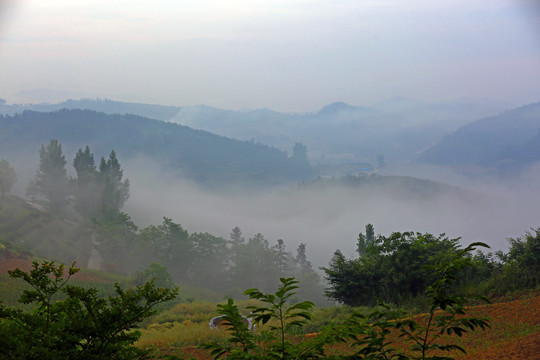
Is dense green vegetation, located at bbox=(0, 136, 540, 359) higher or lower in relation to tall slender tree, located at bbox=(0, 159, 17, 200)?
lower

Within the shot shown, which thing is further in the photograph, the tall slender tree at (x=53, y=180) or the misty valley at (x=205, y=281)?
the tall slender tree at (x=53, y=180)

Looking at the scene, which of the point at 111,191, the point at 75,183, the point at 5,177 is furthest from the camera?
the point at 75,183

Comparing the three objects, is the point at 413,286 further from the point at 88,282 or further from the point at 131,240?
the point at 131,240

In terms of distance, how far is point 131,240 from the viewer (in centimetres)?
5978

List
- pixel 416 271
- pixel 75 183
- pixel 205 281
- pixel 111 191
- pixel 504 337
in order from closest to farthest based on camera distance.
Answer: pixel 504 337, pixel 416 271, pixel 205 281, pixel 111 191, pixel 75 183

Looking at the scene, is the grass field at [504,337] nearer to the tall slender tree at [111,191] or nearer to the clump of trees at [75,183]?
the tall slender tree at [111,191]

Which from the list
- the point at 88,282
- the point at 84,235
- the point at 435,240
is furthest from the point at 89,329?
the point at 84,235

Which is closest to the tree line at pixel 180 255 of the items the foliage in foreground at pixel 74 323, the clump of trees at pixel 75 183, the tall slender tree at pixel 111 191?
the tall slender tree at pixel 111 191

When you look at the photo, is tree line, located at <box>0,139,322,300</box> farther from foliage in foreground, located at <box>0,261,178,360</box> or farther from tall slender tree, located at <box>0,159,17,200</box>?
foliage in foreground, located at <box>0,261,178,360</box>

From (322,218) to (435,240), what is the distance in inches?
7097

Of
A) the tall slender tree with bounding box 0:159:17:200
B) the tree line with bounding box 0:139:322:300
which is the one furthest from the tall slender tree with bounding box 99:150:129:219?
the tall slender tree with bounding box 0:159:17:200

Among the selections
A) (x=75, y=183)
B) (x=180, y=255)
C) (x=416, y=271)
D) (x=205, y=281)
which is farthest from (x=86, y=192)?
(x=416, y=271)

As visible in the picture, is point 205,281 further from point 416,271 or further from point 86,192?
point 416,271

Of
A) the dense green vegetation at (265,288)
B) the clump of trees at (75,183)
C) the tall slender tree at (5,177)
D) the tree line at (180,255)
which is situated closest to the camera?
the dense green vegetation at (265,288)
